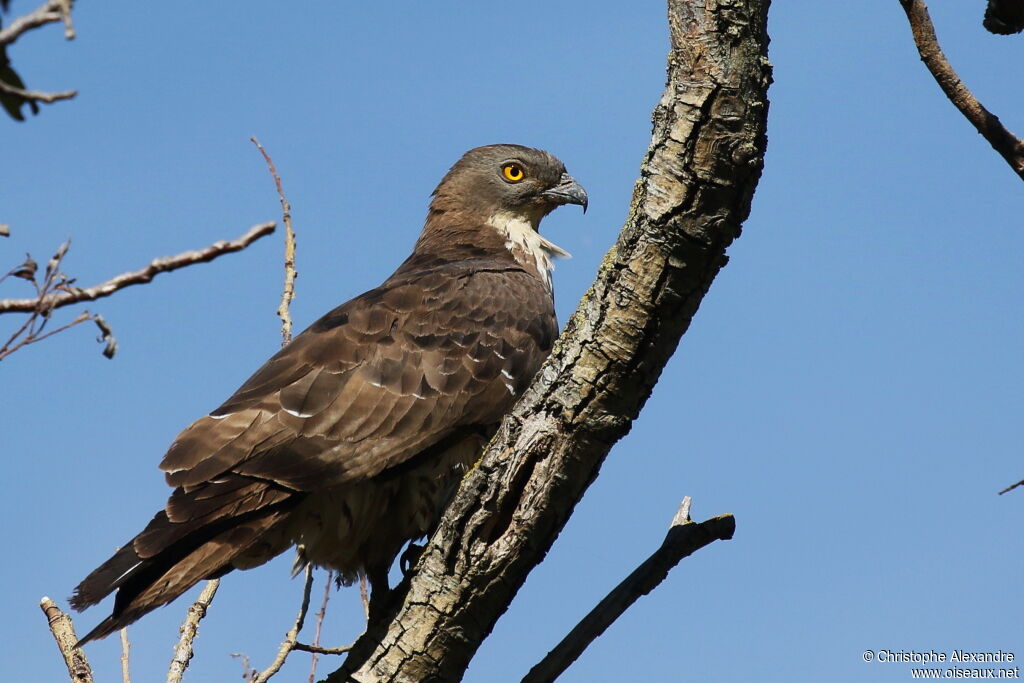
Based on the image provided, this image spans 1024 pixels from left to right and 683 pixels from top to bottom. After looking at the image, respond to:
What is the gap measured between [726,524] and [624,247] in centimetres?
129

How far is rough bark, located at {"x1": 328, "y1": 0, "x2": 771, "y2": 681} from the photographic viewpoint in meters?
3.24

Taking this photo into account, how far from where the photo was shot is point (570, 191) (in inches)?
292

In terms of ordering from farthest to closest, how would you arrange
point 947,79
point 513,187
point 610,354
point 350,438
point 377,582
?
point 513,187 < point 377,582 < point 350,438 < point 947,79 < point 610,354

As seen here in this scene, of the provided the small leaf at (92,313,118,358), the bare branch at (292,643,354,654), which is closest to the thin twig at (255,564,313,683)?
the bare branch at (292,643,354,654)

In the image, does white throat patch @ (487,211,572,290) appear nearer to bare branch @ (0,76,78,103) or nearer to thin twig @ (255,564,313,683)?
thin twig @ (255,564,313,683)

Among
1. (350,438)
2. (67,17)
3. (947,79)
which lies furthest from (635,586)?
(67,17)

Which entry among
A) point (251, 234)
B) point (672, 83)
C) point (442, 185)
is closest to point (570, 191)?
point (442, 185)

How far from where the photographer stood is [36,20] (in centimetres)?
165

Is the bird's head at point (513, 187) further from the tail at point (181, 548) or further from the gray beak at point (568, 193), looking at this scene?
the tail at point (181, 548)

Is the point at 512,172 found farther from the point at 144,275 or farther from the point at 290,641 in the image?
the point at 144,275

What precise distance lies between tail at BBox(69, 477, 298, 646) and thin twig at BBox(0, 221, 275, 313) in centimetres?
237

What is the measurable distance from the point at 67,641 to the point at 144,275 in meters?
2.86

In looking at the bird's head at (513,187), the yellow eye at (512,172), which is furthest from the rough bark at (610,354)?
the yellow eye at (512,172)

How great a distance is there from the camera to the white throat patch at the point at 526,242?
273 inches
